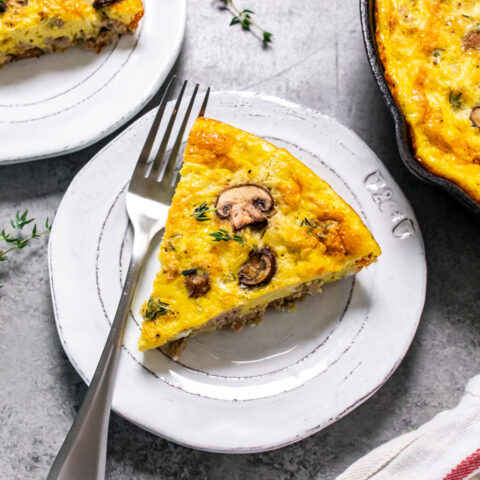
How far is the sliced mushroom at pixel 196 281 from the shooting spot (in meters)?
3.58

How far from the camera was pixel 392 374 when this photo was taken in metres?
3.92

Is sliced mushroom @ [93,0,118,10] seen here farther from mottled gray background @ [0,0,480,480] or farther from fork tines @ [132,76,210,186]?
fork tines @ [132,76,210,186]

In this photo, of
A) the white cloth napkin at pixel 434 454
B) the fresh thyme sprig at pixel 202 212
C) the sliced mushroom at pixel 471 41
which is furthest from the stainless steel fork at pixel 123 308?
the sliced mushroom at pixel 471 41

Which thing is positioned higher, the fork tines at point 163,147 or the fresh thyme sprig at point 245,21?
the fresh thyme sprig at point 245,21

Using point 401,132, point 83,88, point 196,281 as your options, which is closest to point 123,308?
point 196,281

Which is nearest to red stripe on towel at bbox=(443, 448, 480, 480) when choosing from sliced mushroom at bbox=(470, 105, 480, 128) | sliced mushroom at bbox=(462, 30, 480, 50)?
sliced mushroom at bbox=(470, 105, 480, 128)

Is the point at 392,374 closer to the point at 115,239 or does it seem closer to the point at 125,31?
the point at 115,239

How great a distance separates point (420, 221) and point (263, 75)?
135 centimetres

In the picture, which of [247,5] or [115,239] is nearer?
[115,239]

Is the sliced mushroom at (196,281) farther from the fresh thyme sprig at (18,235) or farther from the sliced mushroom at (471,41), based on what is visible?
the sliced mushroom at (471,41)

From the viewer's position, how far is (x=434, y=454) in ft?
12.1

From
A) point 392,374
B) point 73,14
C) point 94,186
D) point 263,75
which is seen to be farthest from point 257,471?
point 73,14

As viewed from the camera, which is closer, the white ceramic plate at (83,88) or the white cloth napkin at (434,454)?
the white cloth napkin at (434,454)

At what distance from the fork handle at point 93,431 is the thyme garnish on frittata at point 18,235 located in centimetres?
85
